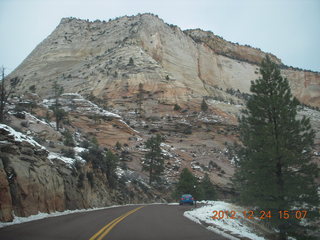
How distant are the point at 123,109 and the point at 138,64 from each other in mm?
18058

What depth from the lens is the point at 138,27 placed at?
105500 mm

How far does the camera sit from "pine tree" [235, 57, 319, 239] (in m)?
16.8

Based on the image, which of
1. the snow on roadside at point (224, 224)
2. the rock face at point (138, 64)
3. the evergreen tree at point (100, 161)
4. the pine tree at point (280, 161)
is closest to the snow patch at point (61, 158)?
the evergreen tree at point (100, 161)

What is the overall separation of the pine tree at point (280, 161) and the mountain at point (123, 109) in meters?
7.29

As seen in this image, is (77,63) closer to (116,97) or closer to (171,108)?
(116,97)

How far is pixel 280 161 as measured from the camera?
16.9m

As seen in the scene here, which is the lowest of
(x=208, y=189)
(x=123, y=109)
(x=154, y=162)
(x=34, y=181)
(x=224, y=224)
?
(x=208, y=189)

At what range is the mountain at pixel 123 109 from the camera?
1621 cm

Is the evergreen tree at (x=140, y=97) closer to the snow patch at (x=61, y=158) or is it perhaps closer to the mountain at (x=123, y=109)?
the mountain at (x=123, y=109)

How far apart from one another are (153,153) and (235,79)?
79080mm

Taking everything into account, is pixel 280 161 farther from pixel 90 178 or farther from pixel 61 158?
pixel 90 178

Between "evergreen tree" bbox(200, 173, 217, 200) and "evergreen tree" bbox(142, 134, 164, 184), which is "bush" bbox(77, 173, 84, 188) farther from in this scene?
"evergreen tree" bbox(200, 173, 217, 200)

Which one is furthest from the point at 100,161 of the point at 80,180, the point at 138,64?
the point at 138,64

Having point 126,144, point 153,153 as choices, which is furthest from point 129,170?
point 126,144
